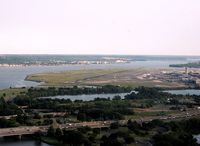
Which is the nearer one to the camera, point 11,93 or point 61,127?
point 61,127

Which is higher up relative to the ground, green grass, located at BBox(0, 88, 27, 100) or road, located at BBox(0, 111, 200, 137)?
green grass, located at BBox(0, 88, 27, 100)

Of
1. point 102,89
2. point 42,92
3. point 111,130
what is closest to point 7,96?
point 42,92

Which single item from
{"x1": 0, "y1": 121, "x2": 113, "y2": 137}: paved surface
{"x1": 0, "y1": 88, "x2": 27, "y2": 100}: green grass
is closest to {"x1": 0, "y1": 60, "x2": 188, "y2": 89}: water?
{"x1": 0, "y1": 88, "x2": 27, "y2": 100}: green grass

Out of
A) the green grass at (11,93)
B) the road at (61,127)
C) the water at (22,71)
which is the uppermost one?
the green grass at (11,93)

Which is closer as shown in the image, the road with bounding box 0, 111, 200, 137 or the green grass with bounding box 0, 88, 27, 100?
the road with bounding box 0, 111, 200, 137

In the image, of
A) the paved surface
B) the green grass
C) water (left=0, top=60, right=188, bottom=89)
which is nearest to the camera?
the paved surface

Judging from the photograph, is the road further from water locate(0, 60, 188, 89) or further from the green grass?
water locate(0, 60, 188, 89)

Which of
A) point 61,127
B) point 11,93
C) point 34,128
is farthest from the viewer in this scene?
point 11,93

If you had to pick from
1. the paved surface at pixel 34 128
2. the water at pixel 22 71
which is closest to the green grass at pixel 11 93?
the water at pixel 22 71

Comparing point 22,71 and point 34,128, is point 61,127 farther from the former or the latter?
point 22,71

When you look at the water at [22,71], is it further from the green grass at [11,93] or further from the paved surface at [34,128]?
the paved surface at [34,128]

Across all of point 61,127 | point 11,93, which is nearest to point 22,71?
point 11,93

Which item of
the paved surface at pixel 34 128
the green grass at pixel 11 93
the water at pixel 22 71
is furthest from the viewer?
the water at pixel 22 71
